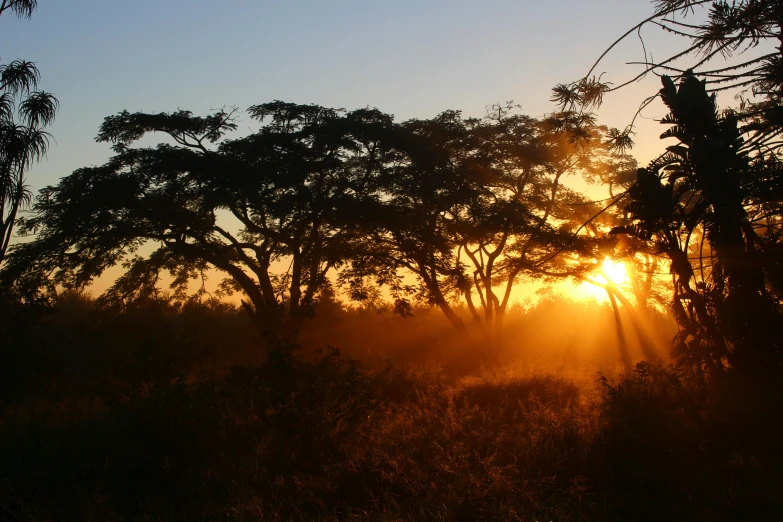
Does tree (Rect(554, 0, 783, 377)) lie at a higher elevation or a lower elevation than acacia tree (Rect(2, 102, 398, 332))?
lower

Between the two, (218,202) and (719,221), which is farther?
(218,202)

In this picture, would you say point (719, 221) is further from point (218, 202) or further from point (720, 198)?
point (218, 202)

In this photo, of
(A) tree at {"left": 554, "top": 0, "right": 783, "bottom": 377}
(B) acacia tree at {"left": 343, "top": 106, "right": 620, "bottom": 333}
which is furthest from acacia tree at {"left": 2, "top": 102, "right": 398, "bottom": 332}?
(A) tree at {"left": 554, "top": 0, "right": 783, "bottom": 377}

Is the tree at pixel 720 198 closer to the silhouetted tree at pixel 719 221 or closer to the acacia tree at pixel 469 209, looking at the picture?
the silhouetted tree at pixel 719 221

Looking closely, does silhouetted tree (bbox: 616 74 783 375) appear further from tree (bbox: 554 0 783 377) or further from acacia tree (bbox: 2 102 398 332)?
acacia tree (bbox: 2 102 398 332)

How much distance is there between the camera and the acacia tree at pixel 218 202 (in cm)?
1770

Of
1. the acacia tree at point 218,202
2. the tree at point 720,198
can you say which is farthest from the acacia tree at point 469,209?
the tree at point 720,198

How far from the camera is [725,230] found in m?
7.62

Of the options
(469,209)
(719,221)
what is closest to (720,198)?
(719,221)

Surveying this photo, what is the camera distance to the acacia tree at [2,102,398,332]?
17703 mm

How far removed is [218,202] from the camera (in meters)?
18.0

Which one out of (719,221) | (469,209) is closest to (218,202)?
(469,209)

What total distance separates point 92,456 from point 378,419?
3.66 metres

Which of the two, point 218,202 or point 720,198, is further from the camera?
point 218,202
